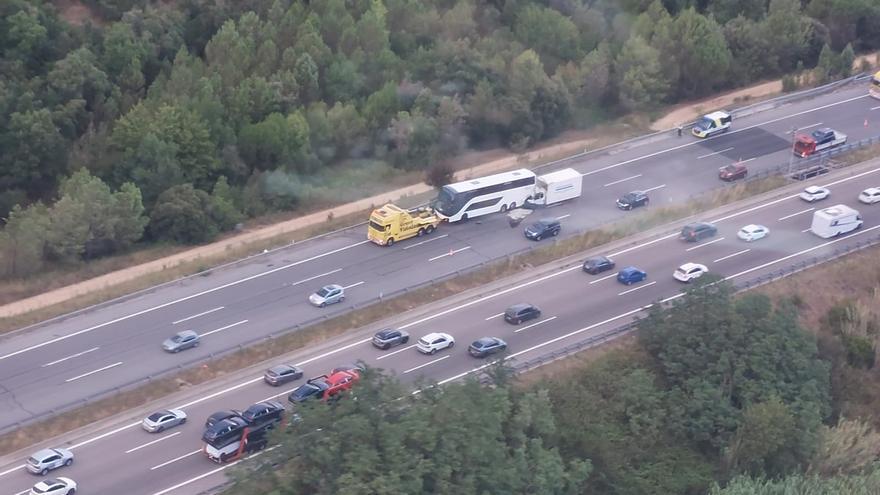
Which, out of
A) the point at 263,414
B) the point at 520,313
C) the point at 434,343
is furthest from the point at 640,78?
the point at 263,414

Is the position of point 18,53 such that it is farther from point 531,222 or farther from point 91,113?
point 531,222

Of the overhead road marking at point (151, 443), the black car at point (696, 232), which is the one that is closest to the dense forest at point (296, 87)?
the black car at point (696, 232)

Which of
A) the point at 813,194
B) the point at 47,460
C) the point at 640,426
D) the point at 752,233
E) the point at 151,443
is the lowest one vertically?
the point at 640,426

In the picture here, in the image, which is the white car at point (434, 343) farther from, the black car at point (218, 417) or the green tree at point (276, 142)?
the green tree at point (276, 142)

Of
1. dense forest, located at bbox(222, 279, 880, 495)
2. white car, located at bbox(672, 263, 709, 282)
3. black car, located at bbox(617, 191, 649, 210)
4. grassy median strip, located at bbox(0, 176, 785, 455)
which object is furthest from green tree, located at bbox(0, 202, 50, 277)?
white car, located at bbox(672, 263, 709, 282)

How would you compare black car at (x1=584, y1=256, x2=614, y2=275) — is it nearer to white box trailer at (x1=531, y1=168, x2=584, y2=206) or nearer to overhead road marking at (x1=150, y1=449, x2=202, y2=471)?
white box trailer at (x1=531, y1=168, x2=584, y2=206)

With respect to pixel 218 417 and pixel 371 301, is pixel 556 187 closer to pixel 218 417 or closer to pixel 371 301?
pixel 371 301
